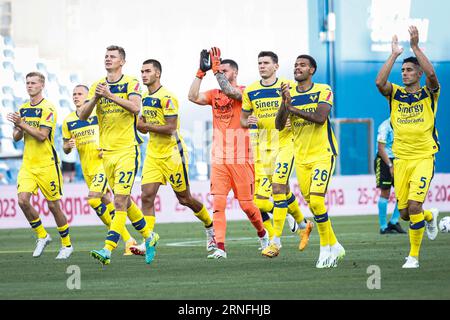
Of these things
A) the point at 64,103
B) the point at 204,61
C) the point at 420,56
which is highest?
the point at 420,56

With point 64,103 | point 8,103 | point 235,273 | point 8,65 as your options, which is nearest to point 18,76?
point 8,65

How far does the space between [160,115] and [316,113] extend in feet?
7.59

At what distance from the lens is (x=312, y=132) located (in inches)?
500

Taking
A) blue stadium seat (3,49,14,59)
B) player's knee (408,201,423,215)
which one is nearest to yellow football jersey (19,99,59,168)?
player's knee (408,201,423,215)

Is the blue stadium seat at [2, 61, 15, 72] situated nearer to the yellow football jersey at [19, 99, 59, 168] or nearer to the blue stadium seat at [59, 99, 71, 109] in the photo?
the blue stadium seat at [59, 99, 71, 109]

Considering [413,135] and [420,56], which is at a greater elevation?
[420,56]

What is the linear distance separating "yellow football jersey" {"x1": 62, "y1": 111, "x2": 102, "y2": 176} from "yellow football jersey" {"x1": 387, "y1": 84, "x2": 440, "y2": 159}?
5.50 meters

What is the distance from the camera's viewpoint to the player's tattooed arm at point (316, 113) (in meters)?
12.3

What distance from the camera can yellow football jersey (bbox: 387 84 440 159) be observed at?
12336mm

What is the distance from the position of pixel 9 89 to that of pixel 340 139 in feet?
29.4

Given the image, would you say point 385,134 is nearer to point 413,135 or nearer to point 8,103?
point 413,135

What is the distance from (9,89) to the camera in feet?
93.6

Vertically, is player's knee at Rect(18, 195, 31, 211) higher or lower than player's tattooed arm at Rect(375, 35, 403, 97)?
lower
